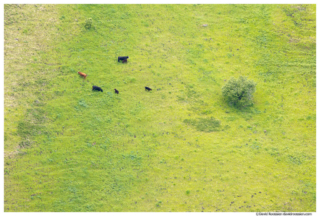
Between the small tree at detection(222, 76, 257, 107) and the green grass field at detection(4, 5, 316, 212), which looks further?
the small tree at detection(222, 76, 257, 107)

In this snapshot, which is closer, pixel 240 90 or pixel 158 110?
pixel 158 110

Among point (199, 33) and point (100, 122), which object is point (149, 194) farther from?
point (199, 33)

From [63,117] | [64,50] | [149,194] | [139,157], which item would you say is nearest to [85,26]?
[64,50]

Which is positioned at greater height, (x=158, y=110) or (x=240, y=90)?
(x=240, y=90)

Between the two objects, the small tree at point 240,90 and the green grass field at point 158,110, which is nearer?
the green grass field at point 158,110
